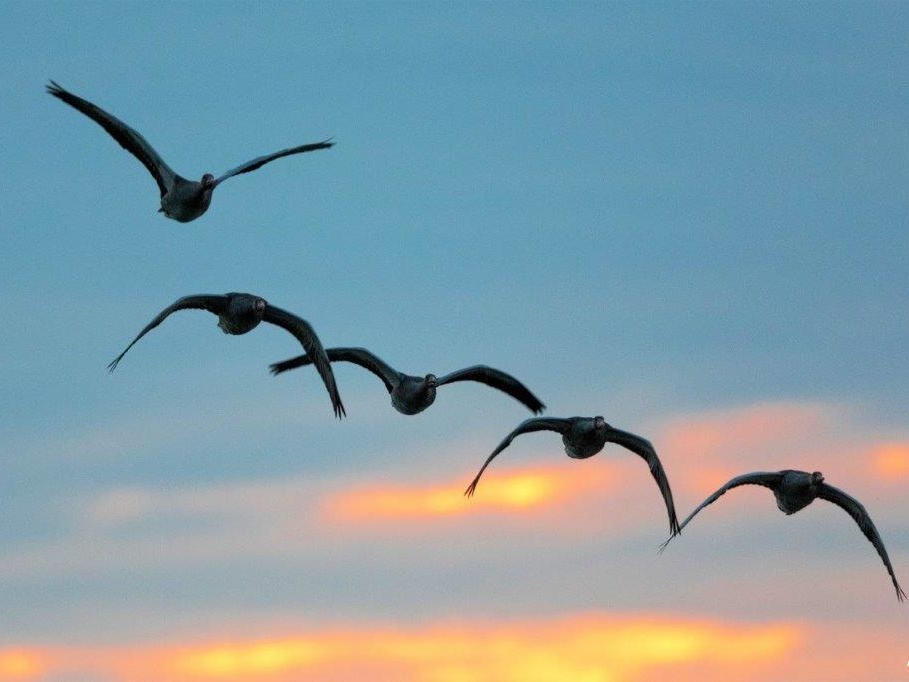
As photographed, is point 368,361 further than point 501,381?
No

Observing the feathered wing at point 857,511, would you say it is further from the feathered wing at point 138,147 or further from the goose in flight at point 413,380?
the feathered wing at point 138,147

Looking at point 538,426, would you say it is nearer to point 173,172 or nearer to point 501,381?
point 501,381

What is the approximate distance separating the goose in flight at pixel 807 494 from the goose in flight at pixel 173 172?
49.7ft

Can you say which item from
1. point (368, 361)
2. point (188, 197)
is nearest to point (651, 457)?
point (368, 361)

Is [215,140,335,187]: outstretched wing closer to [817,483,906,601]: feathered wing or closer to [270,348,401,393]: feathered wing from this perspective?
[270,348,401,393]: feathered wing

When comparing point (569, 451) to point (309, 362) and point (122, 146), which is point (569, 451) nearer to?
point (309, 362)

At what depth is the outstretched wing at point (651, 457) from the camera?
5581 cm

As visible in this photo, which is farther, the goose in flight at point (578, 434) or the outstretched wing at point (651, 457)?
the outstretched wing at point (651, 457)

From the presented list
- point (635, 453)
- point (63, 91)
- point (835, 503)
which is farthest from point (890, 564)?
point (63, 91)

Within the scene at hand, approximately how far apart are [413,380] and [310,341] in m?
3.03

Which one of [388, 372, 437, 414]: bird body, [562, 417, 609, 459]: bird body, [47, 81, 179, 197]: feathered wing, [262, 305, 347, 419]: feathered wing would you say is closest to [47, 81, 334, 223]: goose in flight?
[47, 81, 179, 197]: feathered wing

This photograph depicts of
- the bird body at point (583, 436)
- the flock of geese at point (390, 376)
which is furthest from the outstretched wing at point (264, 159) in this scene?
the bird body at point (583, 436)

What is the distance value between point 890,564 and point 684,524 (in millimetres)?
7805

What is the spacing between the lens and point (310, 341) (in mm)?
52531
